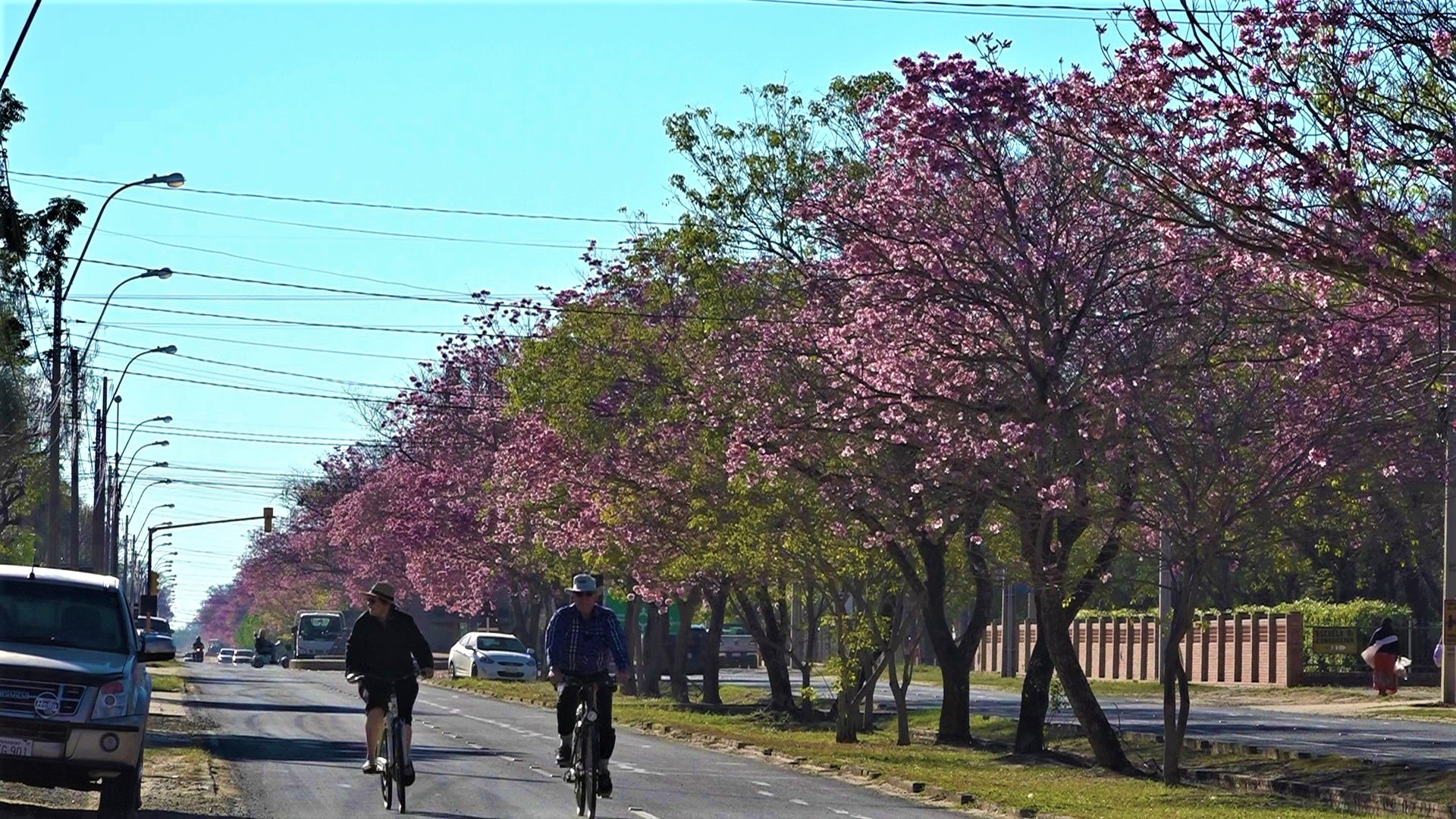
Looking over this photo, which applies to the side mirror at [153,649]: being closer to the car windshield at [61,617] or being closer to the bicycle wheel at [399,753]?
the car windshield at [61,617]

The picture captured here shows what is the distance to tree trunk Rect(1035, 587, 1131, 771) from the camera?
25859 millimetres

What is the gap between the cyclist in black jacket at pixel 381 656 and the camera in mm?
17844

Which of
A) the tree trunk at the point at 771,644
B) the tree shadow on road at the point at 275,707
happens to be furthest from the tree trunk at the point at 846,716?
the tree shadow on road at the point at 275,707

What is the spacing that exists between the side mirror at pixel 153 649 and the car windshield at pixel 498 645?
45.8m

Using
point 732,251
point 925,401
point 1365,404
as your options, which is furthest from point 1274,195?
point 732,251

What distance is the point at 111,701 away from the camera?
1560 cm

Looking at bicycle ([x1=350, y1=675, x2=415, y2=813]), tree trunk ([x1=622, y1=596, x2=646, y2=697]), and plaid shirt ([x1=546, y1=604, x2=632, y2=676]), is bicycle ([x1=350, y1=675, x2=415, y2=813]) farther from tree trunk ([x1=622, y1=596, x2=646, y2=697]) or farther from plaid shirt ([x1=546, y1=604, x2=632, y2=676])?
tree trunk ([x1=622, y1=596, x2=646, y2=697])

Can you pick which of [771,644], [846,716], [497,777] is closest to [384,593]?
[497,777]

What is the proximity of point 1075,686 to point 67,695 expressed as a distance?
13.9 metres

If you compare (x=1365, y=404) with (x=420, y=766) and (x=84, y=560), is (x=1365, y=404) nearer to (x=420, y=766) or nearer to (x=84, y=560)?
(x=420, y=766)

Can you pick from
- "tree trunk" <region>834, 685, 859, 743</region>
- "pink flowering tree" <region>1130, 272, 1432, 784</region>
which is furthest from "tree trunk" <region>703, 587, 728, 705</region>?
"pink flowering tree" <region>1130, 272, 1432, 784</region>

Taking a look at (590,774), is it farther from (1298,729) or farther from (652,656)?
(652,656)

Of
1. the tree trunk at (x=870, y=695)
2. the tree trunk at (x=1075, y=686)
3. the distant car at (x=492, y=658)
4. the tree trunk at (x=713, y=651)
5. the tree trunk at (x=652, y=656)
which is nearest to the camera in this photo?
the tree trunk at (x=1075, y=686)

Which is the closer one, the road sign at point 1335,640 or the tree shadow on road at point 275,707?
the tree shadow on road at point 275,707
